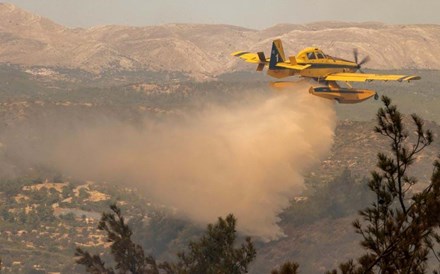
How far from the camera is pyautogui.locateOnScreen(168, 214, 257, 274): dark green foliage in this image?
53.6m

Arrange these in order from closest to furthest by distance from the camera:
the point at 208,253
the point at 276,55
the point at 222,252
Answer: the point at 222,252 → the point at 208,253 → the point at 276,55

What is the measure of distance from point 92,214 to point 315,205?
227 feet

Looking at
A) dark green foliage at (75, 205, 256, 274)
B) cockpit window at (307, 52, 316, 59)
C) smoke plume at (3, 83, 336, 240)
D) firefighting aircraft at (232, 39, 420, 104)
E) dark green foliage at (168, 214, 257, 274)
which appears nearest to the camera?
dark green foliage at (168, 214, 257, 274)

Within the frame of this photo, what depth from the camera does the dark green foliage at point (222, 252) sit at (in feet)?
176

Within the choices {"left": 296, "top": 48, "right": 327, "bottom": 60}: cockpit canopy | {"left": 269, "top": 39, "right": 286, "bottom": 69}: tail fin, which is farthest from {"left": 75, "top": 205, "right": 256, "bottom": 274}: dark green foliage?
{"left": 296, "top": 48, "right": 327, "bottom": 60}: cockpit canopy

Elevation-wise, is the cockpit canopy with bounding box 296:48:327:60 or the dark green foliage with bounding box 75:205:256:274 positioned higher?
the cockpit canopy with bounding box 296:48:327:60

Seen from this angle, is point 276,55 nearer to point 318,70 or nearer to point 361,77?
point 318,70

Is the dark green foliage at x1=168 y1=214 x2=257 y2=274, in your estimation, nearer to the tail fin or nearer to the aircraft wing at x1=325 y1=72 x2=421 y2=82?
the tail fin

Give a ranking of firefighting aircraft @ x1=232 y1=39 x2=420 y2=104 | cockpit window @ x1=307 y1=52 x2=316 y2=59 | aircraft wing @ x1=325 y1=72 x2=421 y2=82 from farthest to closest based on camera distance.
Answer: cockpit window @ x1=307 y1=52 x2=316 y2=59 → firefighting aircraft @ x1=232 y1=39 x2=420 y2=104 → aircraft wing @ x1=325 y1=72 x2=421 y2=82

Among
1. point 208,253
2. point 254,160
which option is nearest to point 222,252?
point 208,253

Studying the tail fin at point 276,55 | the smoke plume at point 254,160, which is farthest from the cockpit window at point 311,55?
the smoke plume at point 254,160

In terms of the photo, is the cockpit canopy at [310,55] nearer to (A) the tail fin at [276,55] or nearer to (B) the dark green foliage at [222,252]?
(A) the tail fin at [276,55]

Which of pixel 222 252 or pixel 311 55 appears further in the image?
pixel 311 55

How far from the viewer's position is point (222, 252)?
56562mm
